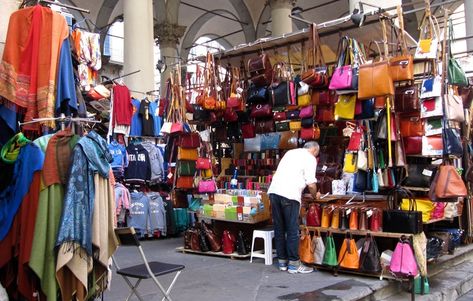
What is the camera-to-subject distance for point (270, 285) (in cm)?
576

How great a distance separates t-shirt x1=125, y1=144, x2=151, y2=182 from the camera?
32.8 ft

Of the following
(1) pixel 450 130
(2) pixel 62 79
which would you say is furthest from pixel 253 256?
(2) pixel 62 79

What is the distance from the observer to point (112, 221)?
381cm

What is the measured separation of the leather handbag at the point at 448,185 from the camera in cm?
569

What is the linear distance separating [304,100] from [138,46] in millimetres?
6380

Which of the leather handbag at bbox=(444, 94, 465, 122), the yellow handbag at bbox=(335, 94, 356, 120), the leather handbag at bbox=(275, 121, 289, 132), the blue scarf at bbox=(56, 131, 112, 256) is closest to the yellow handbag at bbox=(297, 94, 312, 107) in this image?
the leather handbag at bbox=(275, 121, 289, 132)

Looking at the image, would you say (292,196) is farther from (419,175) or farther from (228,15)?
(228,15)

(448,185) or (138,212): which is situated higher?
(448,185)

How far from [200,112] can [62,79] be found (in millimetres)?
4534

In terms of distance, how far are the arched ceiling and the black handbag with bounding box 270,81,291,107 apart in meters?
15.2

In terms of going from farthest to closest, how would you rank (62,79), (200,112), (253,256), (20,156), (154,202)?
(154,202), (200,112), (253,256), (62,79), (20,156)

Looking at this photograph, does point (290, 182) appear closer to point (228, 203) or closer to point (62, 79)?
point (228, 203)

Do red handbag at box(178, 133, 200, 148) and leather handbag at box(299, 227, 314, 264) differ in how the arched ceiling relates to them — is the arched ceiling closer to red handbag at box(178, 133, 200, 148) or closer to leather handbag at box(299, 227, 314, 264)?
red handbag at box(178, 133, 200, 148)

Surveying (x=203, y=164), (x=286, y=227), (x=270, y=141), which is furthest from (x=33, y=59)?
(x=270, y=141)
